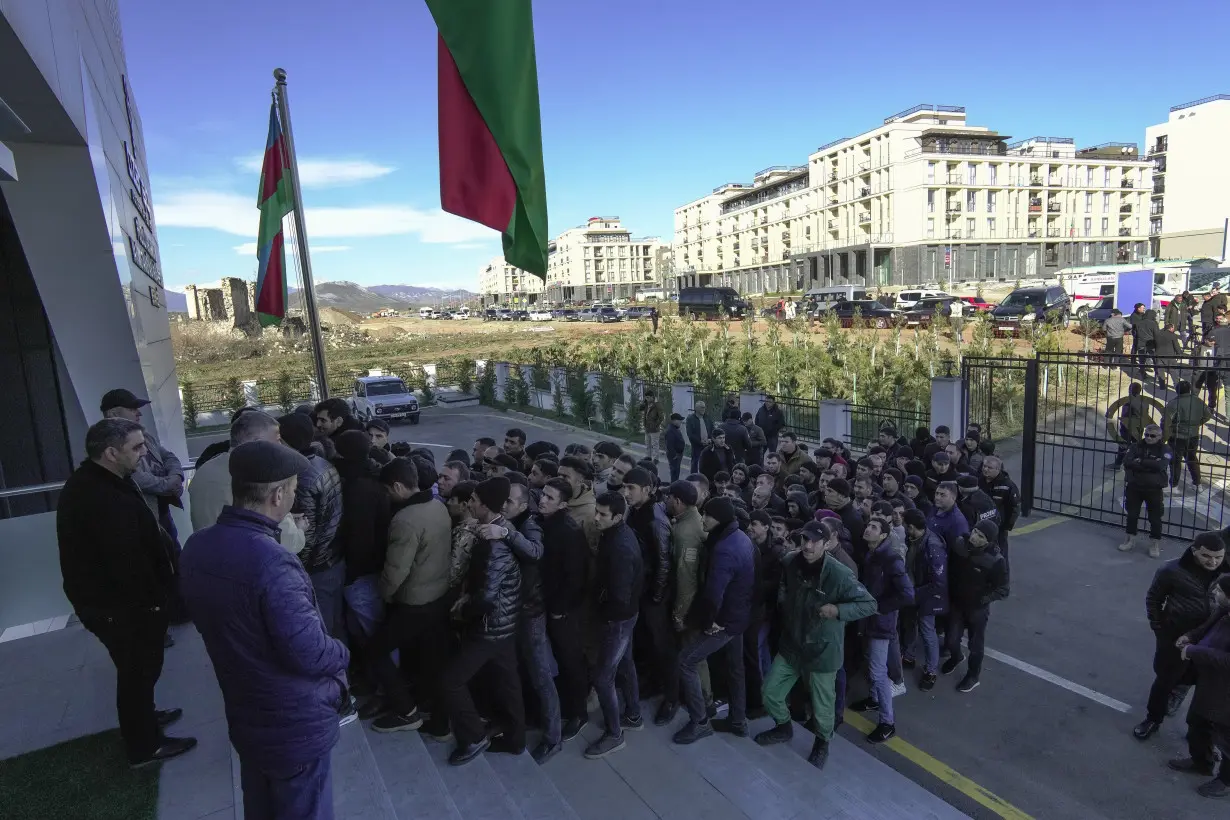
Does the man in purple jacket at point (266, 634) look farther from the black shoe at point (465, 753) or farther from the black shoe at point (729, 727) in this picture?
the black shoe at point (729, 727)

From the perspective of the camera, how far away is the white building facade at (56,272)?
4.76m

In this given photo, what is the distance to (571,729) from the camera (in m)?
4.61

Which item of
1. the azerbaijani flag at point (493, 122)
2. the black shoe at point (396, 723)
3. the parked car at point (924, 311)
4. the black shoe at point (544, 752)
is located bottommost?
the black shoe at point (544, 752)

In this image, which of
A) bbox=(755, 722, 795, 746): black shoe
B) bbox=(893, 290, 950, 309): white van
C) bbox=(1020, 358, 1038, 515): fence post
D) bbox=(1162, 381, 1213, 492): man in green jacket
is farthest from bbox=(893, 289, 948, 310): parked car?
bbox=(755, 722, 795, 746): black shoe

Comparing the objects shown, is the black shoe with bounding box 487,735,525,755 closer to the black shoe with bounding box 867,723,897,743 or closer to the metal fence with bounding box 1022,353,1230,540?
the black shoe with bounding box 867,723,897,743

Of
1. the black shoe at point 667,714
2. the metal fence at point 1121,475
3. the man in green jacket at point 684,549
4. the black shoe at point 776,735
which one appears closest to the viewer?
the man in green jacket at point 684,549

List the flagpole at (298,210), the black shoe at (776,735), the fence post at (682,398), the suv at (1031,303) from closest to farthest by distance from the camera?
the black shoe at (776,735)
the flagpole at (298,210)
the fence post at (682,398)
the suv at (1031,303)

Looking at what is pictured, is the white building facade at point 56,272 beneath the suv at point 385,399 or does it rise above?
above

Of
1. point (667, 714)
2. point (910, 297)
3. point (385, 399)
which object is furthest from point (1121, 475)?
point (910, 297)

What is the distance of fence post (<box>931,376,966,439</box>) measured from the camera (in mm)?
11000

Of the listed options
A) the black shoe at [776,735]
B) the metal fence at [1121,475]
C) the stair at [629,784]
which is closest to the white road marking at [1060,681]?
the stair at [629,784]

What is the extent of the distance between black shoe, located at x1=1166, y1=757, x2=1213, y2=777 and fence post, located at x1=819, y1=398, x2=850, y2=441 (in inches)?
324

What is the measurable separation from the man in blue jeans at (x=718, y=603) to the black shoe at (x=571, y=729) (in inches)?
25.3

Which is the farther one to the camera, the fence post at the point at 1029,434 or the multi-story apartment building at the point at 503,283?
the multi-story apartment building at the point at 503,283
